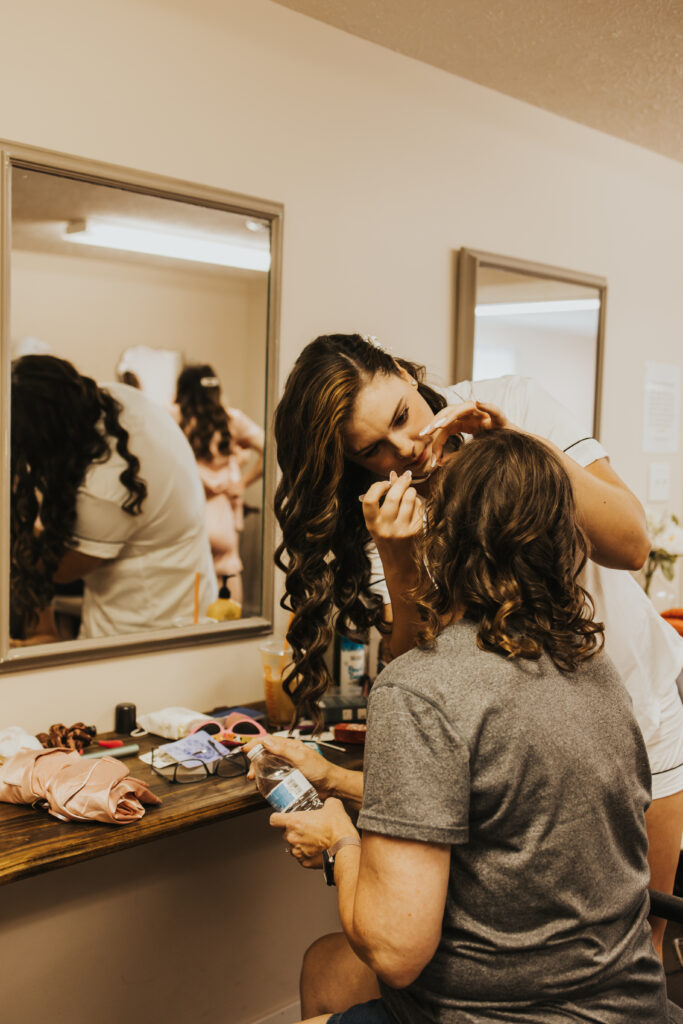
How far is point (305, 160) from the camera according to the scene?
6.88 feet

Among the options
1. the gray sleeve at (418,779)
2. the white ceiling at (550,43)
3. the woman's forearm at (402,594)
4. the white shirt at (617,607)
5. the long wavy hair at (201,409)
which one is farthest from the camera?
the white ceiling at (550,43)

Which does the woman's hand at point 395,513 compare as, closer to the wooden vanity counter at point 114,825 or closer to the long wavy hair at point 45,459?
the wooden vanity counter at point 114,825

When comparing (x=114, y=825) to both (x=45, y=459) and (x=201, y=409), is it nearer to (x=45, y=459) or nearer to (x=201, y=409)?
(x=45, y=459)

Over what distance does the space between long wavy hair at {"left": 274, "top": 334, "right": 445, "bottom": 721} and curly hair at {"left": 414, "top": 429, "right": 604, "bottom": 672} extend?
41cm

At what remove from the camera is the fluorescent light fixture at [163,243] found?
1757mm

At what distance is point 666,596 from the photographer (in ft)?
9.97

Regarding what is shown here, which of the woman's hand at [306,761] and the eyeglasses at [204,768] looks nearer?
the woman's hand at [306,761]

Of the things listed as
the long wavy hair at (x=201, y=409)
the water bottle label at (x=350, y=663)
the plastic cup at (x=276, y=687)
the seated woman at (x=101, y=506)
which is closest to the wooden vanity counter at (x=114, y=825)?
the plastic cup at (x=276, y=687)

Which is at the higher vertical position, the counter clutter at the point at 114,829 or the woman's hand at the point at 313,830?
the woman's hand at the point at 313,830

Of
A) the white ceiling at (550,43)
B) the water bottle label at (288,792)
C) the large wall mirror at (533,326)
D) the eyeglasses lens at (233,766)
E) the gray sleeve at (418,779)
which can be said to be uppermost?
the white ceiling at (550,43)

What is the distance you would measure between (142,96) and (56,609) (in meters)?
1.09

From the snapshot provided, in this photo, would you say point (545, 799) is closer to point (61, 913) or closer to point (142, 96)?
point (61, 913)

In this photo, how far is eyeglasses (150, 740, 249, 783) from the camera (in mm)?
1617

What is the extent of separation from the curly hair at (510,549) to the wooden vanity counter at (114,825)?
2.03 ft
